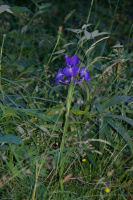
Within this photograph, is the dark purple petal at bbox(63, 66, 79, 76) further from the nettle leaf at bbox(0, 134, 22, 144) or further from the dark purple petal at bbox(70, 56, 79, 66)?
the nettle leaf at bbox(0, 134, 22, 144)

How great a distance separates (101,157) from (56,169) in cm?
33

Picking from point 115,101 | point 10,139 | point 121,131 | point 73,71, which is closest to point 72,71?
point 73,71

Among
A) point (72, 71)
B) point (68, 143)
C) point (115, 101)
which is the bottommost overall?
point (68, 143)

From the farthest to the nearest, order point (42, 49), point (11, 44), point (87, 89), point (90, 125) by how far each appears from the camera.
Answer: point (42, 49) → point (11, 44) → point (87, 89) → point (90, 125)

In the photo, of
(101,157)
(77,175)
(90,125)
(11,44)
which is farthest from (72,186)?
(11,44)

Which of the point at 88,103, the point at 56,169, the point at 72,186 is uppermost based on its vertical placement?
the point at 88,103

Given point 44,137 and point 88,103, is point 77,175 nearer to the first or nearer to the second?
point 44,137

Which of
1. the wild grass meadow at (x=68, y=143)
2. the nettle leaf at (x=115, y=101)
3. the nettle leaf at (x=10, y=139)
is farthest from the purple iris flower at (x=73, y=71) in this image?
the nettle leaf at (x=10, y=139)

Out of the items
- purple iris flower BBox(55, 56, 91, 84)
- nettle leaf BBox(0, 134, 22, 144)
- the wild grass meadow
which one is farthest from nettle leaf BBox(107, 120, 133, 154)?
nettle leaf BBox(0, 134, 22, 144)

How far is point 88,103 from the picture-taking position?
1782mm

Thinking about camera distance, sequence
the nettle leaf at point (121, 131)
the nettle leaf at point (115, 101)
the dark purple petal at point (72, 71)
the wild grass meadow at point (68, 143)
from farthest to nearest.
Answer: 1. the dark purple petal at point (72, 71)
2. the nettle leaf at point (115, 101)
3. the nettle leaf at point (121, 131)
4. the wild grass meadow at point (68, 143)

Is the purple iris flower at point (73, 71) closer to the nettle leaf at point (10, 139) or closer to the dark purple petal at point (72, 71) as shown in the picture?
the dark purple petal at point (72, 71)

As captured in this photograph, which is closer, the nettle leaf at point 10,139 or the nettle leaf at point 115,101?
the nettle leaf at point 10,139

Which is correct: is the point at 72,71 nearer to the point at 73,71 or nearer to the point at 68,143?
the point at 73,71
